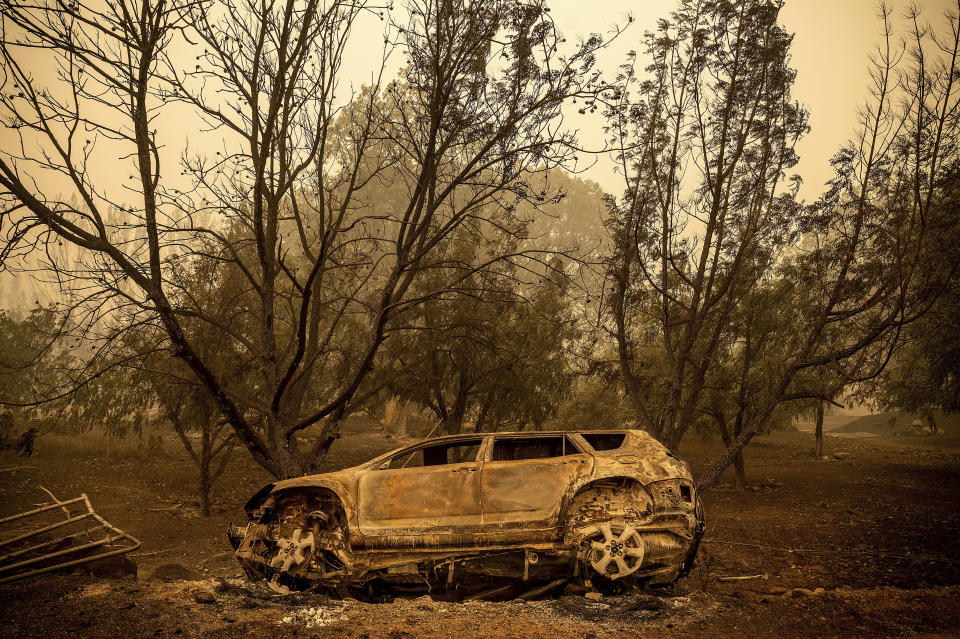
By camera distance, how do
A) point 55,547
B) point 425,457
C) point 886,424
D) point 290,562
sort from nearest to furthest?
point 290,562 → point 55,547 → point 425,457 → point 886,424

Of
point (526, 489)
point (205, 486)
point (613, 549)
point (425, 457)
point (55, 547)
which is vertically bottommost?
point (205, 486)

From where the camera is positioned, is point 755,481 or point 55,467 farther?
point 755,481

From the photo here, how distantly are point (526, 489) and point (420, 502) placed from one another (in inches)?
45.6

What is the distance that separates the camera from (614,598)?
5.59m

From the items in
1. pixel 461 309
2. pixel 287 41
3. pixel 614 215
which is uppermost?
pixel 287 41

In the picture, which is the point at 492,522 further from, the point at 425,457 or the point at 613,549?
the point at 425,457

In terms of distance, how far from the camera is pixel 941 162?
9328 millimetres

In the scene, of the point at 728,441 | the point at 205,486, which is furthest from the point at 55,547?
the point at 728,441

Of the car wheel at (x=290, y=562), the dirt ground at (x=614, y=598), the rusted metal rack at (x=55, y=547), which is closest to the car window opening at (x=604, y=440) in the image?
the dirt ground at (x=614, y=598)

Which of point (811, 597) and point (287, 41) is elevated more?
Result: point (287, 41)

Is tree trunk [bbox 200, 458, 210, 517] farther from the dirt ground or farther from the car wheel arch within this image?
the car wheel arch

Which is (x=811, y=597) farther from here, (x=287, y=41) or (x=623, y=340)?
(x=287, y=41)

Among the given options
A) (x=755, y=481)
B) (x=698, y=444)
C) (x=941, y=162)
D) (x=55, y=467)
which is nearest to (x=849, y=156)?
(x=941, y=162)

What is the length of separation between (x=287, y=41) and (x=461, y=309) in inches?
311
